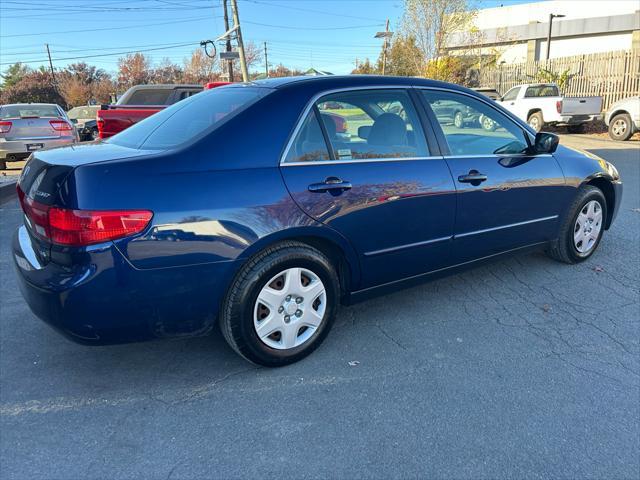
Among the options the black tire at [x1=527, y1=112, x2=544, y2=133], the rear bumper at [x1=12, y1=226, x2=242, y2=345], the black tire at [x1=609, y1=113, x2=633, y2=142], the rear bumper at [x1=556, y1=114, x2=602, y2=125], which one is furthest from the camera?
the black tire at [x1=527, y1=112, x2=544, y2=133]

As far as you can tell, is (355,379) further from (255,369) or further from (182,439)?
(182,439)

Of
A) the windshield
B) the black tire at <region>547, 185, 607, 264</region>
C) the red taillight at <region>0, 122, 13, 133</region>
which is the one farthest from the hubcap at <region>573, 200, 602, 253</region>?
the windshield

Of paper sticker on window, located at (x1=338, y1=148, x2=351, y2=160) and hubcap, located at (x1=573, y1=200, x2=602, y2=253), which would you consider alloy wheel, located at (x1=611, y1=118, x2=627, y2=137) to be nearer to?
hubcap, located at (x1=573, y1=200, x2=602, y2=253)

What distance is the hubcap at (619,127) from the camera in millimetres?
14406

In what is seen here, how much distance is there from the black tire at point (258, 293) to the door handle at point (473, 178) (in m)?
1.16

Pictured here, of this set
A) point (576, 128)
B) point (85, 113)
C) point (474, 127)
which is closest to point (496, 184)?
point (474, 127)

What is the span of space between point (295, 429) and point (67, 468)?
3.31ft

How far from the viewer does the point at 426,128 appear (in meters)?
3.31

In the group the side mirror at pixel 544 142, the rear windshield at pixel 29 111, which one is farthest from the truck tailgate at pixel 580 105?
the rear windshield at pixel 29 111

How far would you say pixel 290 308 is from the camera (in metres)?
2.81

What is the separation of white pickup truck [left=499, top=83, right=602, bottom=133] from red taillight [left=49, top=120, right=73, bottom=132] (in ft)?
42.4

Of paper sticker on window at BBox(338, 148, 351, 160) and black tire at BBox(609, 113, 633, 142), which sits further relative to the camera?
black tire at BBox(609, 113, 633, 142)

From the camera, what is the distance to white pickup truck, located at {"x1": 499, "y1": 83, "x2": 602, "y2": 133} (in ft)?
51.3

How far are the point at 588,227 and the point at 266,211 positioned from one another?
3.34 meters
